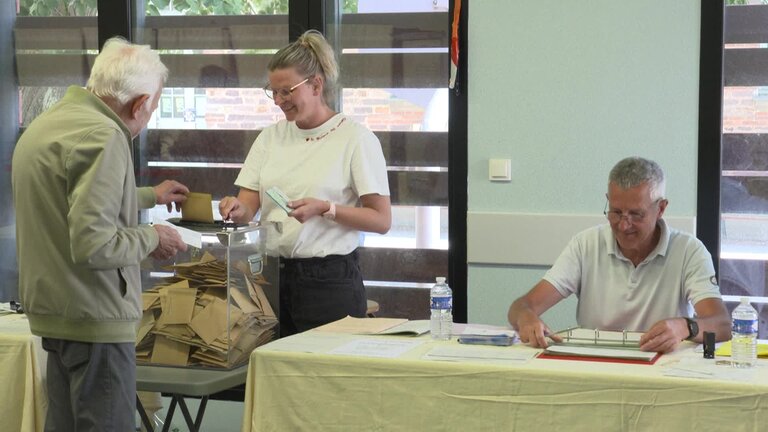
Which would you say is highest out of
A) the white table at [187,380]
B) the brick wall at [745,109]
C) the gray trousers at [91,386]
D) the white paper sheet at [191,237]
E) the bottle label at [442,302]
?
the brick wall at [745,109]

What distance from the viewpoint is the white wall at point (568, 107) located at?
4129 mm

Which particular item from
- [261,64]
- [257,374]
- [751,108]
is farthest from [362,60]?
[257,374]

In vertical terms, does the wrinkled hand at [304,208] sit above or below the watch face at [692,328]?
above

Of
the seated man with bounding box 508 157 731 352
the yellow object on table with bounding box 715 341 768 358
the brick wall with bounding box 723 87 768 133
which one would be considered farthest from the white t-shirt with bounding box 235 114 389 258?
the brick wall with bounding box 723 87 768 133

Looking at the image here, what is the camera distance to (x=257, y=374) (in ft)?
9.21

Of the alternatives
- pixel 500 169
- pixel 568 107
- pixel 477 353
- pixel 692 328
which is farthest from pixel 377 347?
pixel 568 107

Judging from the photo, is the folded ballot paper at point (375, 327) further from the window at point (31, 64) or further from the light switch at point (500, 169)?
the window at point (31, 64)

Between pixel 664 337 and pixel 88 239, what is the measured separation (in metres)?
1.56

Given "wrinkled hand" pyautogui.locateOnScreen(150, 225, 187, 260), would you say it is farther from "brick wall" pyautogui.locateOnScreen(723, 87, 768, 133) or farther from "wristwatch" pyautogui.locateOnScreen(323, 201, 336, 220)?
"brick wall" pyautogui.locateOnScreen(723, 87, 768, 133)

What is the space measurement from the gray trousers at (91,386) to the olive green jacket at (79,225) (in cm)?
4

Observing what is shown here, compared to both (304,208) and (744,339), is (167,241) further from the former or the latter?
(744,339)

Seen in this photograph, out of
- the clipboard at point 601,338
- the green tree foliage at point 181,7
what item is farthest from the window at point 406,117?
the clipboard at point 601,338

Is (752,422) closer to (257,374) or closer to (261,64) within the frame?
(257,374)

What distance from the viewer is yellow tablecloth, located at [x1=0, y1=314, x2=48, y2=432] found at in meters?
2.88
